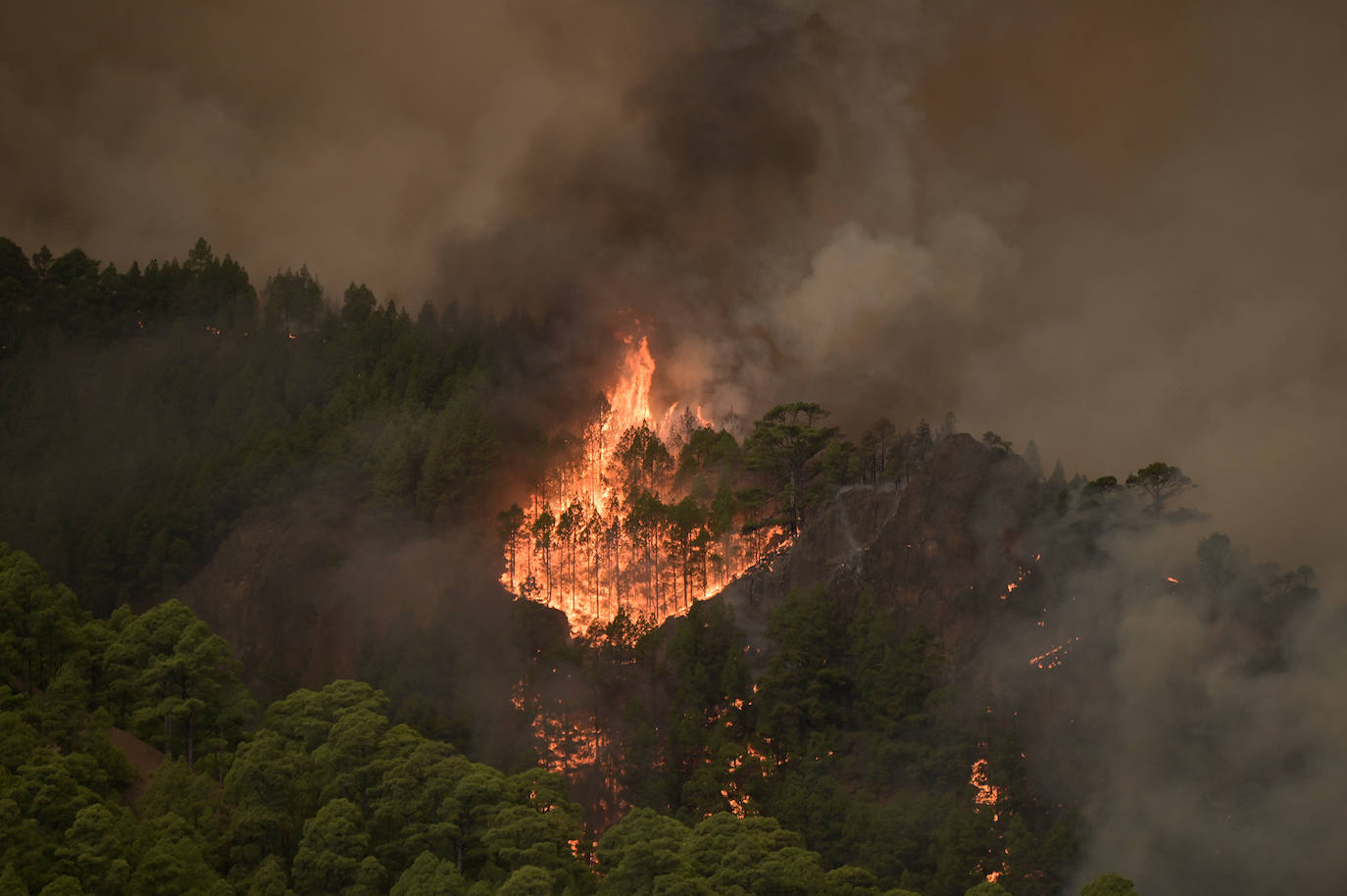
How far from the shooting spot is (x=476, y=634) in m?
108

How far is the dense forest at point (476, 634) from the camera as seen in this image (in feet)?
259

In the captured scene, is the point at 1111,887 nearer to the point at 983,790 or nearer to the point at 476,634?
the point at 983,790

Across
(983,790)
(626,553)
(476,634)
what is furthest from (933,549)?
(476,634)

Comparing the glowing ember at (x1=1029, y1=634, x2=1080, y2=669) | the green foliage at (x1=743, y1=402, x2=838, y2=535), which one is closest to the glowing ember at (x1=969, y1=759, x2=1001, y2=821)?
the glowing ember at (x1=1029, y1=634, x2=1080, y2=669)

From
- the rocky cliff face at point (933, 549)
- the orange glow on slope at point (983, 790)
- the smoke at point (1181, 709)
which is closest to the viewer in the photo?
the smoke at point (1181, 709)

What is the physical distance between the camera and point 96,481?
11850 centimetres

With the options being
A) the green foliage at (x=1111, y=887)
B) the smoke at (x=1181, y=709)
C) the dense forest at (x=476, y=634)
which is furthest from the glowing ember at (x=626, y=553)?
the green foliage at (x=1111, y=887)

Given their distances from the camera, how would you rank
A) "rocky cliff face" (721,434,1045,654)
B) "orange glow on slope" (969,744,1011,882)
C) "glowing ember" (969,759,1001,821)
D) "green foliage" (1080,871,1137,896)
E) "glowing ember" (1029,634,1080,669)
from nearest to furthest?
"green foliage" (1080,871,1137,896) < "orange glow on slope" (969,744,1011,882) < "glowing ember" (969,759,1001,821) < "glowing ember" (1029,634,1080,669) < "rocky cliff face" (721,434,1045,654)

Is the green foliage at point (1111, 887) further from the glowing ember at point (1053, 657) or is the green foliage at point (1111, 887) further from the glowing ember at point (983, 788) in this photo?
the glowing ember at point (1053, 657)

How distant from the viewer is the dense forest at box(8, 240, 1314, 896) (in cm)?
7894

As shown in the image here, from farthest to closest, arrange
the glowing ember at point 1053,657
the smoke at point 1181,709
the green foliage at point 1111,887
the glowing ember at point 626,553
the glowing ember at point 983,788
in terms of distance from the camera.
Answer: the glowing ember at point 626,553
the glowing ember at point 1053,657
the glowing ember at point 983,788
the smoke at point 1181,709
the green foliage at point 1111,887

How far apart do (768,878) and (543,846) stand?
986 centimetres

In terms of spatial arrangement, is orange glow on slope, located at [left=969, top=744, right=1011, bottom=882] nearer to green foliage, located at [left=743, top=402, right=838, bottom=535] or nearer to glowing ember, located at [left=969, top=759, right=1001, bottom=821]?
glowing ember, located at [left=969, top=759, right=1001, bottom=821]

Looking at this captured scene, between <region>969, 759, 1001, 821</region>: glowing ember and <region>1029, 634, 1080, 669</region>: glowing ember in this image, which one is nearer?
<region>969, 759, 1001, 821</region>: glowing ember
